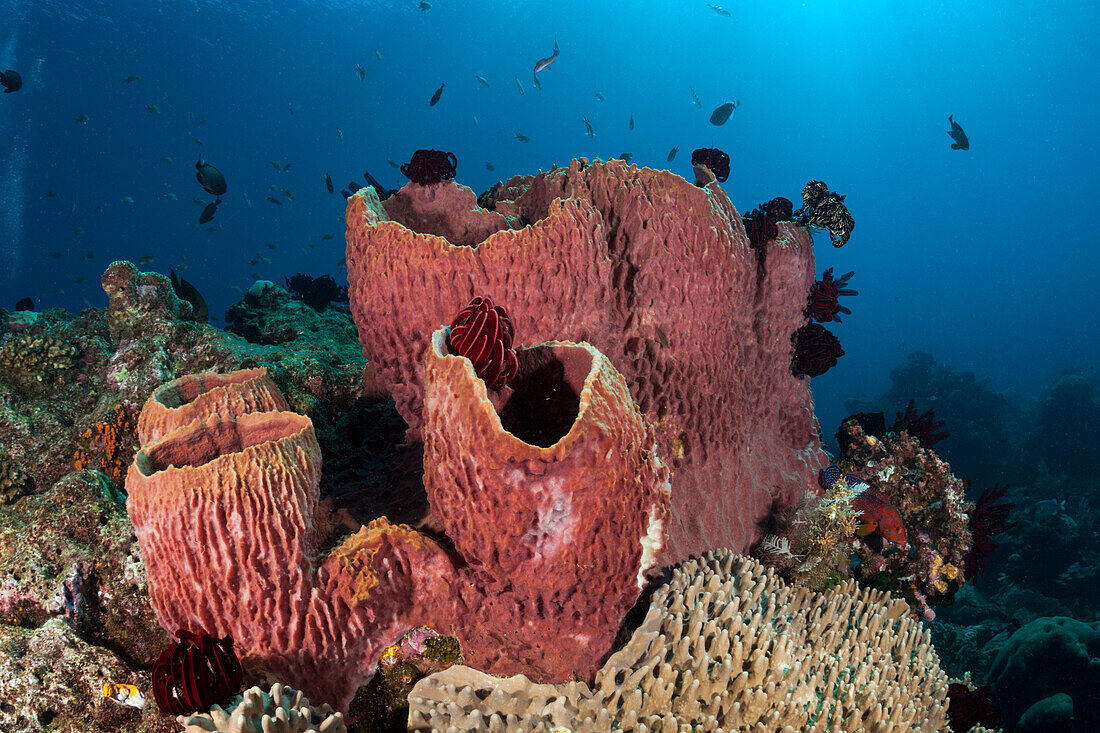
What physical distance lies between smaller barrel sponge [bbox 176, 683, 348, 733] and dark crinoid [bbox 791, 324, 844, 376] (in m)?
4.59

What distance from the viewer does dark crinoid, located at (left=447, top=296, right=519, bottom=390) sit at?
2291mm

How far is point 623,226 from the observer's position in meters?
3.86

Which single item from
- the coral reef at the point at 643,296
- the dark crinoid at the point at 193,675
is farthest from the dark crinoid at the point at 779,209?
the dark crinoid at the point at 193,675

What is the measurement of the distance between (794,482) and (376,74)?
116m

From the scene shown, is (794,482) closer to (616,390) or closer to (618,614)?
(618,614)

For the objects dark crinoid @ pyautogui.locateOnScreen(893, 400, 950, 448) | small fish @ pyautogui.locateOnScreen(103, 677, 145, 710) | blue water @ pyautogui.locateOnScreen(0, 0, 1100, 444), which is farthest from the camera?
blue water @ pyautogui.locateOnScreen(0, 0, 1100, 444)

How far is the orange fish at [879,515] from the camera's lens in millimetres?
4918

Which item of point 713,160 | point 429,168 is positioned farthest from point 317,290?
point 713,160

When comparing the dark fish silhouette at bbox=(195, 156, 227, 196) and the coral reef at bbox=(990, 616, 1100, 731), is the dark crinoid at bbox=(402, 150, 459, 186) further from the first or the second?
the coral reef at bbox=(990, 616, 1100, 731)

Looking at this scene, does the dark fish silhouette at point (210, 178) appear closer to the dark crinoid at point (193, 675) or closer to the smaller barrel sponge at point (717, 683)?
the dark crinoid at point (193, 675)

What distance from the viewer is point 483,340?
2291 millimetres

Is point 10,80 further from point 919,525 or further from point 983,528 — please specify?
point 983,528

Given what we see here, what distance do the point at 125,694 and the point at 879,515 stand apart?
18.8ft

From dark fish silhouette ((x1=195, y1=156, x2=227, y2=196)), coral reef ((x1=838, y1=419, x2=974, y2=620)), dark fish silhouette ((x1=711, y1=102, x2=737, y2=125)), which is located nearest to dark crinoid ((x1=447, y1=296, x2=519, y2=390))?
coral reef ((x1=838, y1=419, x2=974, y2=620))
